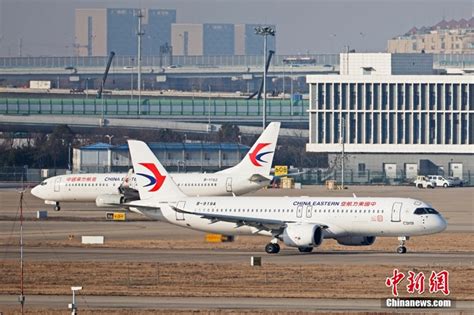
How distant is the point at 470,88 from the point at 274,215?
341 ft

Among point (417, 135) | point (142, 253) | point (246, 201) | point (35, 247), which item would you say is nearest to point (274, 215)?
point (246, 201)

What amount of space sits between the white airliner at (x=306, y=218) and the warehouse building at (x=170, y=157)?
80.6 meters

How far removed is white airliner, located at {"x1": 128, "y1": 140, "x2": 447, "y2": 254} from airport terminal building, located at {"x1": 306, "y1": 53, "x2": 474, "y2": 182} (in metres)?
97.2

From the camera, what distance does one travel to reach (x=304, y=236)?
235ft

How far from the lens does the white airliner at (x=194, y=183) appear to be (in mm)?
102125

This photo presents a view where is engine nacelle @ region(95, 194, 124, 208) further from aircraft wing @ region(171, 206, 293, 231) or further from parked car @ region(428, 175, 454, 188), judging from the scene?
parked car @ region(428, 175, 454, 188)

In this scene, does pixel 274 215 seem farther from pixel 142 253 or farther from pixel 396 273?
pixel 396 273

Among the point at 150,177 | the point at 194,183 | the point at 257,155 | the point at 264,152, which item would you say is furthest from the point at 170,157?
the point at 150,177

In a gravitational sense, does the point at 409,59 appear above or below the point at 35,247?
above

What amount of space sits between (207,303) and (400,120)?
127 metres

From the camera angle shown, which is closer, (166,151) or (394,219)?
(394,219)

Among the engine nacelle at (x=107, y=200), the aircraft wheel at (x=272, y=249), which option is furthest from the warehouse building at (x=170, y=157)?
the aircraft wheel at (x=272, y=249)

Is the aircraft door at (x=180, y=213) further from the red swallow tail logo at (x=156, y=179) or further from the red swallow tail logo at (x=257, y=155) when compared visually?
the red swallow tail logo at (x=257, y=155)

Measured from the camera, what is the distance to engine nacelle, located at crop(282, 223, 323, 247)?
71.5 meters
